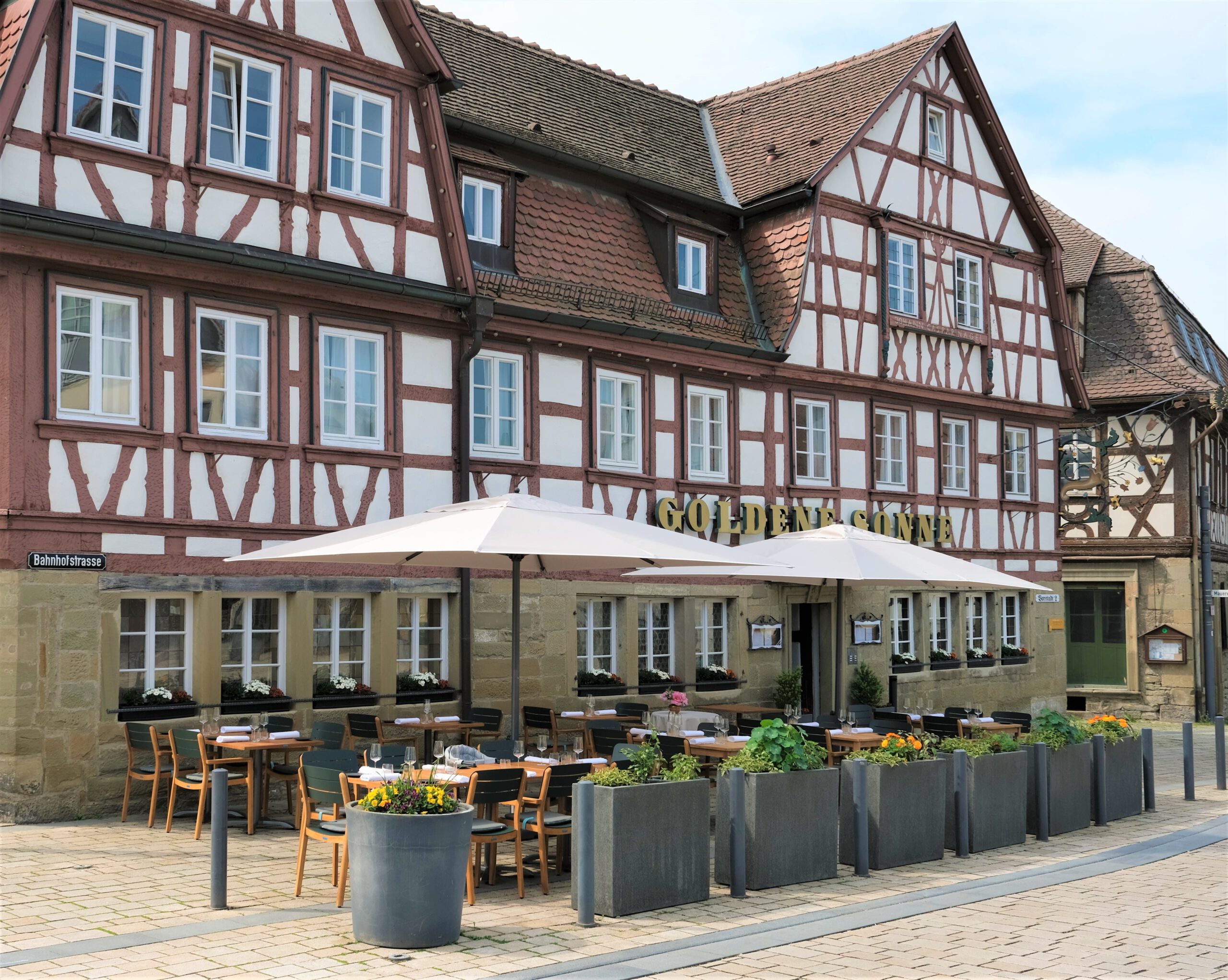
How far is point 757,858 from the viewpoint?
889 cm

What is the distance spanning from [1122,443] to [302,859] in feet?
74.6

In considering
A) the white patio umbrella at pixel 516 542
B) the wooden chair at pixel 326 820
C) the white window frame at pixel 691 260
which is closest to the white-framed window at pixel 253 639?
the white patio umbrella at pixel 516 542

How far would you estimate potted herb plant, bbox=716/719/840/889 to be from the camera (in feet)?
29.2

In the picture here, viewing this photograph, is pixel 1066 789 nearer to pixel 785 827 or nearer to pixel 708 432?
pixel 785 827

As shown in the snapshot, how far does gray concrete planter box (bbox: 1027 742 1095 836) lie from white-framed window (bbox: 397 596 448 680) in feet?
20.5

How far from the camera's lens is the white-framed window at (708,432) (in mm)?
17828

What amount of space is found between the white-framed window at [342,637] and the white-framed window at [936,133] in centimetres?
1211

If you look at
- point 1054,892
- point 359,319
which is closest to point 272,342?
point 359,319

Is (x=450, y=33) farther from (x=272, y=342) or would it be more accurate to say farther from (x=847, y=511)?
(x=847, y=511)

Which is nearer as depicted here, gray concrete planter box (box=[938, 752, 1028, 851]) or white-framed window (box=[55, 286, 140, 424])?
gray concrete planter box (box=[938, 752, 1028, 851])

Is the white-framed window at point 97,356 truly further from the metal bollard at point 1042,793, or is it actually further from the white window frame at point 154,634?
the metal bollard at point 1042,793

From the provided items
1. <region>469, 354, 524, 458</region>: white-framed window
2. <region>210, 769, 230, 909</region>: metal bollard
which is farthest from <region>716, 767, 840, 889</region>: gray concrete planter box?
<region>469, 354, 524, 458</region>: white-framed window

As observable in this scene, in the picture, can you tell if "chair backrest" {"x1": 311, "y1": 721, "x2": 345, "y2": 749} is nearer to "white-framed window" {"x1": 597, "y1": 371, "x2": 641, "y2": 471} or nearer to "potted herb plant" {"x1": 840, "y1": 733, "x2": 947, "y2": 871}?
"potted herb plant" {"x1": 840, "y1": 733, "x2": 947, "y2": 871}

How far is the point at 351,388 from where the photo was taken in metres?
14.0
